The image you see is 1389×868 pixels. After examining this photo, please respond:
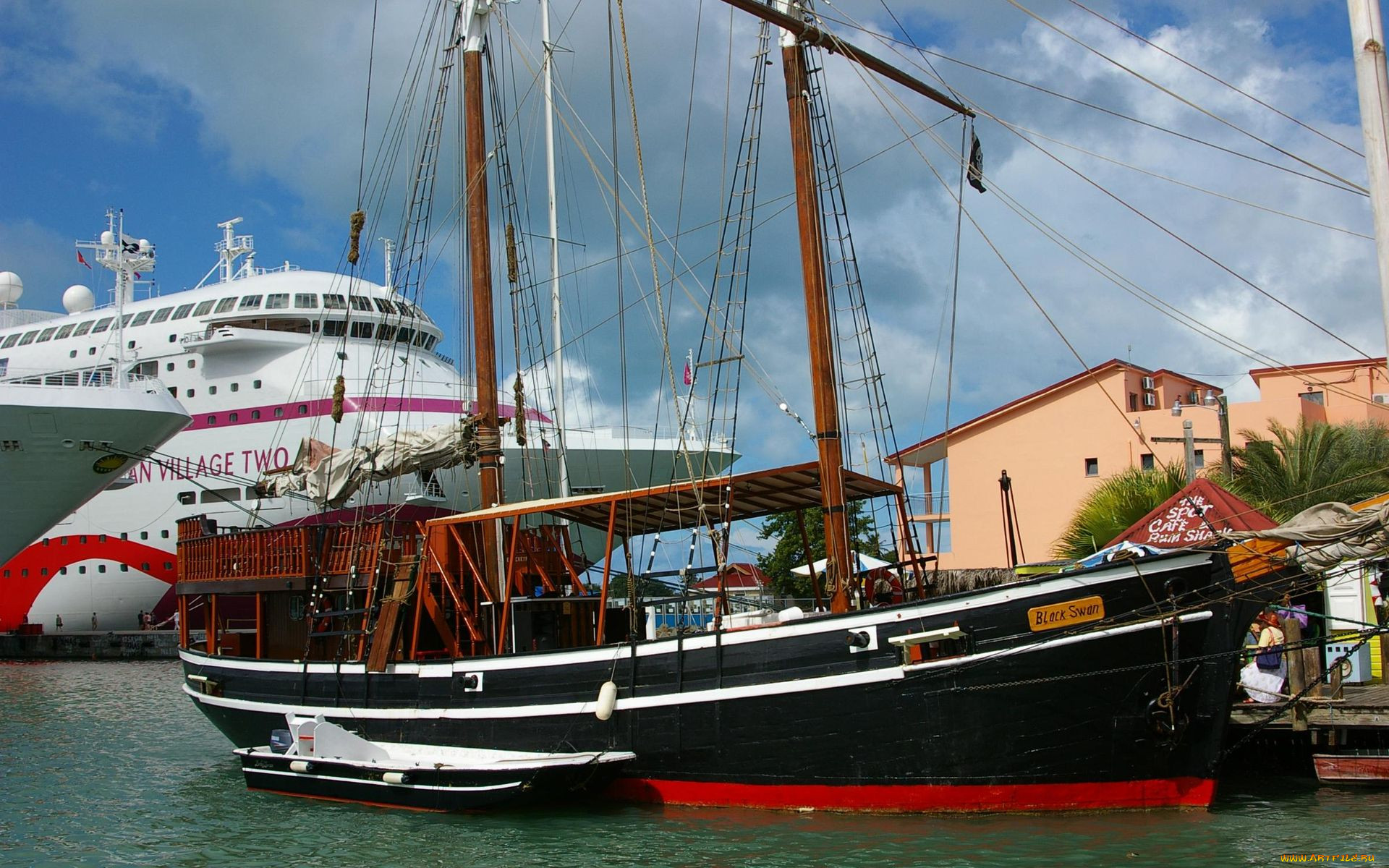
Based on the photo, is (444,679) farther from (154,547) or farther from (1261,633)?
(154,547)

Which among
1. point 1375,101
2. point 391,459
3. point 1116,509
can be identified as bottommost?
point 1116,509

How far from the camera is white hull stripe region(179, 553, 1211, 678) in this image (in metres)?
10.4

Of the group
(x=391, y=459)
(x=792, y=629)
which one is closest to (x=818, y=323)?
(x=792, y=629)

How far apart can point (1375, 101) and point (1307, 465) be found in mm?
14699

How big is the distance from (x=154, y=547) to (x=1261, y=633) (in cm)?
3672

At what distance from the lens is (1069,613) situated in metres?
10.4

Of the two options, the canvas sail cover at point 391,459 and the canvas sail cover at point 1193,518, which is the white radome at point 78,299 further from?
the canvas sail cover at point 1193,518

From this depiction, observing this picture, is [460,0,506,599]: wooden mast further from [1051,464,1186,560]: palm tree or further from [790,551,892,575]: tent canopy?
[1051,464,1186,560]: palm tree

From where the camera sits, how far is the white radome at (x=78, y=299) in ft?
156

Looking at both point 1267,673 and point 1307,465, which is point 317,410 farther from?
point 1267,673

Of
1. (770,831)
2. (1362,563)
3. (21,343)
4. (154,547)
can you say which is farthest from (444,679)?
(21,343)

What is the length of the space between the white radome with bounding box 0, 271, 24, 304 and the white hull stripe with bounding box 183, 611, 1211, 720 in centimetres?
4406

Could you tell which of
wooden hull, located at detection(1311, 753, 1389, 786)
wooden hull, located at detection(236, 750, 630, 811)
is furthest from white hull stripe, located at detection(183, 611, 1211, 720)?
wooden hull, located at detection(1311, 753, 1389, 786)

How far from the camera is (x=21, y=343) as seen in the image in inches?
1864
